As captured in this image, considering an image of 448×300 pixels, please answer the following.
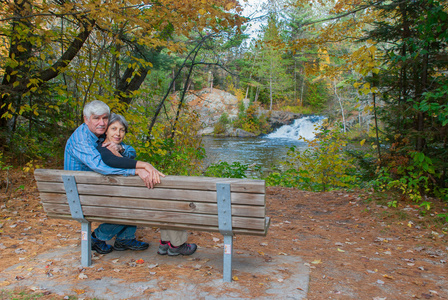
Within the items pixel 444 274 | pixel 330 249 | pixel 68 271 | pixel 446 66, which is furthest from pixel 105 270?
pixel 446 66

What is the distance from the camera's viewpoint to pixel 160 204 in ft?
8.27

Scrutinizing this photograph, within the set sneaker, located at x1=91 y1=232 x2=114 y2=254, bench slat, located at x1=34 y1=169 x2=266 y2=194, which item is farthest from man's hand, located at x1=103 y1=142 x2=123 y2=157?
sneaker, located at x1=91 y1=232 x2=114 y2=254

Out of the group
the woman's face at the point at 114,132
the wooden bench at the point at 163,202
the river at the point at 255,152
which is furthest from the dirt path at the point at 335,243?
the river at the point at 255,152

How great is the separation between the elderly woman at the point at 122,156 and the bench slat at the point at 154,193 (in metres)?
0.19

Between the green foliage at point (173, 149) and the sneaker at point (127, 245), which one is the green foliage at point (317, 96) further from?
the sneaker at point (127, 245)

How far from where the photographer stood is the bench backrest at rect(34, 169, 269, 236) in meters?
2.33

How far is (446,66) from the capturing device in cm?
521

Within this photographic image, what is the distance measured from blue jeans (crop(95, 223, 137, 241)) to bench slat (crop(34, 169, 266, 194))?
64 cm

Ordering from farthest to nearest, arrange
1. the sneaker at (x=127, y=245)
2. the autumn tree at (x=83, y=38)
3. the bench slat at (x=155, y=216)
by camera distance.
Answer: the autumn tree at (x=83, y=38) < the sneaker at (x=127, y=245) < the bench slat at (x=155, y=216)

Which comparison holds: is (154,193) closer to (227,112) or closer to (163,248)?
(163,248)

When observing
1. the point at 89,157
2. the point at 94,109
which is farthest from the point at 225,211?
the point at 94,109

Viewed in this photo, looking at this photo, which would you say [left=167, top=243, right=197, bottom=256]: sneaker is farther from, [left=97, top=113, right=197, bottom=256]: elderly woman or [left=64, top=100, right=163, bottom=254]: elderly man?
[left=64, top=100, right=163, bottom=254]: elderly man

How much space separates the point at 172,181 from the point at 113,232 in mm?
1111

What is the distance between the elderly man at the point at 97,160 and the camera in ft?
8.42
